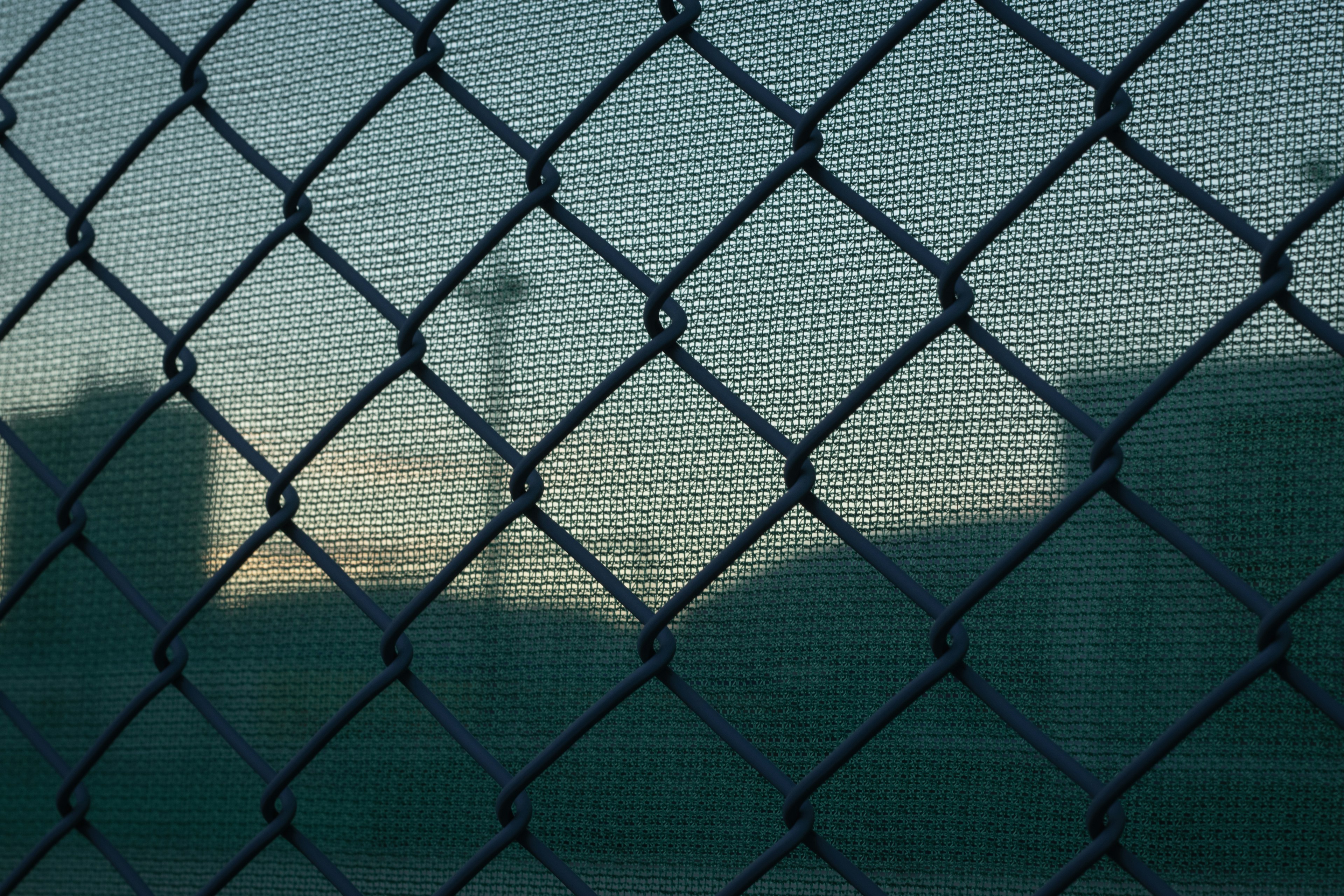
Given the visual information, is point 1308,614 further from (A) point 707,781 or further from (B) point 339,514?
(B) point 339,514

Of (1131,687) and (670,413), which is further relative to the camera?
(670,413)

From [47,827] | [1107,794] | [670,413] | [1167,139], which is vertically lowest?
[47,827]

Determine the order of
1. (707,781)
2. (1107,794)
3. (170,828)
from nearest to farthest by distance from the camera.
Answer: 1. (1107,794)
2. (707,781)
3. (170,828)

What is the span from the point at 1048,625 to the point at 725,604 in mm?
238

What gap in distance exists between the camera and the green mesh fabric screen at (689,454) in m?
0.65

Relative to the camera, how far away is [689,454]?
30.4 inches

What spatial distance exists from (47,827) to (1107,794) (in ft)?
3.25

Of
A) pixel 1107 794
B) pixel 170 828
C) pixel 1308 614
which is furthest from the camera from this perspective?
pixel 170 828

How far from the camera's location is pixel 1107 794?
519mm

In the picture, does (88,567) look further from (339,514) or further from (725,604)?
(725,604)

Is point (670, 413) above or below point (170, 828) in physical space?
above

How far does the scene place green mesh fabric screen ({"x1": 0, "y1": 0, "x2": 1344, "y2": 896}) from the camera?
653 mm

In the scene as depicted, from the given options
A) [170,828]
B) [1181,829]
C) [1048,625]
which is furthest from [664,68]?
[170,828]

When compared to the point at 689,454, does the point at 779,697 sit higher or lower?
lower
